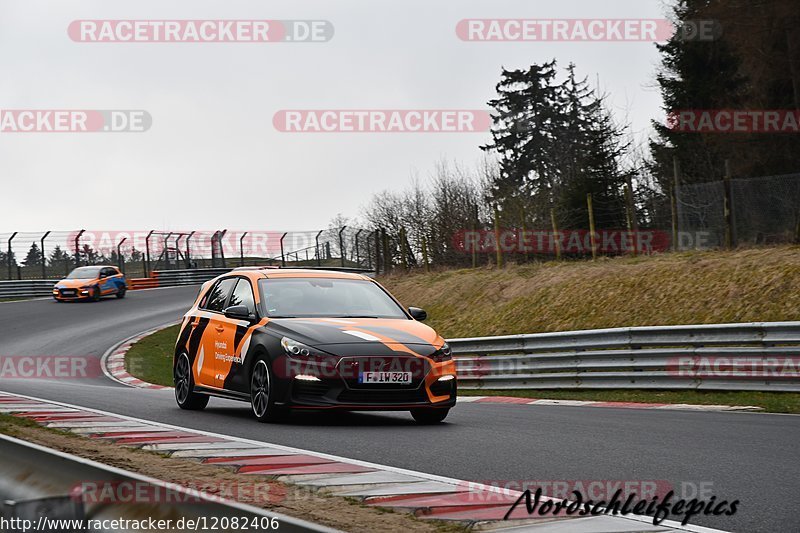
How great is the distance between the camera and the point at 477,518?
490 cm

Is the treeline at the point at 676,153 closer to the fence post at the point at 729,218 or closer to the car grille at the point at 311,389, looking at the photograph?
the fence post at the point at 729,218

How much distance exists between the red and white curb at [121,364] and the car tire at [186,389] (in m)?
8.94

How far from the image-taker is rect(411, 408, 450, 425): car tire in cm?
984

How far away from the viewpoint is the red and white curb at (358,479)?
487cm

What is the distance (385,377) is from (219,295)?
3083 mm

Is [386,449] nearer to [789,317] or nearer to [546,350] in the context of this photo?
[546,350]

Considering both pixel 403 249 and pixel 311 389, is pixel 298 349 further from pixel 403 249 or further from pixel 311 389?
pixel 403 249

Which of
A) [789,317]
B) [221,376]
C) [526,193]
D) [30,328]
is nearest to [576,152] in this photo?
[526,193]

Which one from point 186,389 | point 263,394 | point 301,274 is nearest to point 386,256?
point 186,389

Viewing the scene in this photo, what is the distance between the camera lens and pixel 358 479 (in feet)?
19.6

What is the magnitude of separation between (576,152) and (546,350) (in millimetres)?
45792

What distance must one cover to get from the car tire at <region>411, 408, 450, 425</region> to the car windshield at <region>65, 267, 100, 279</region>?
32.3 meters

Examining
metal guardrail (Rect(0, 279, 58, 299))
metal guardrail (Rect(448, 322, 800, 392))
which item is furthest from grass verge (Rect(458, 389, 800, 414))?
metal guardrail (Rect(0, 279, 58, 299))

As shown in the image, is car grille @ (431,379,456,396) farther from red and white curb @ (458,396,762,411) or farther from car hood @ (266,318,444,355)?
red and white curb @ (458,396,762,411)
